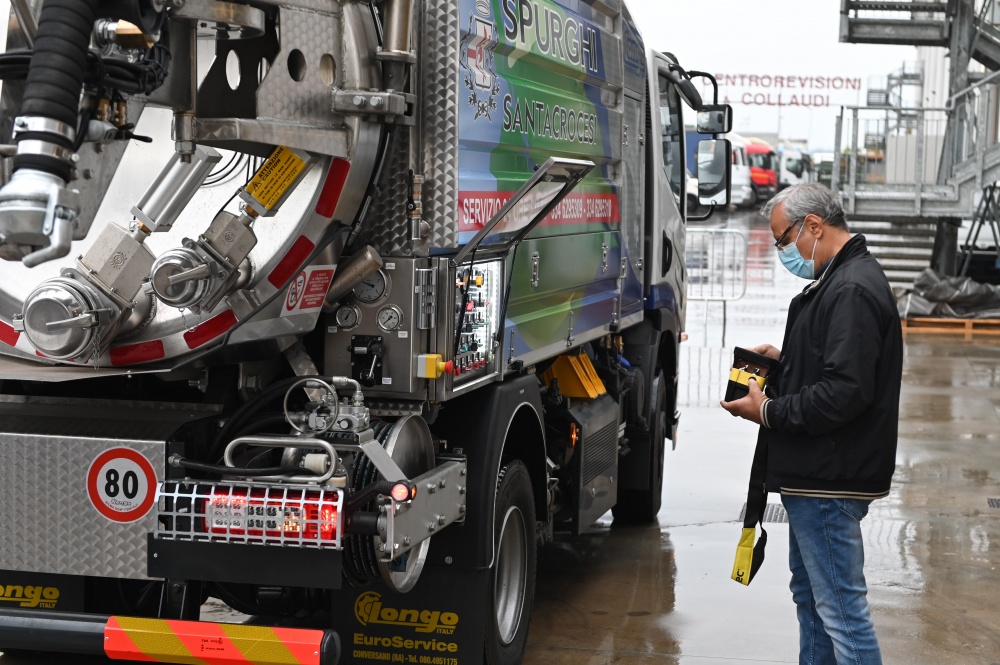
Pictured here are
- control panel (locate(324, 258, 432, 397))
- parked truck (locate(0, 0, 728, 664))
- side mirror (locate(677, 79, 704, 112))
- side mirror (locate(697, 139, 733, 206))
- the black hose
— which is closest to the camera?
parked truck (locate(0, 0, 728, 664))

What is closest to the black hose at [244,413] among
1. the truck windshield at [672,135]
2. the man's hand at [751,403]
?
the man's hand at [751,403]

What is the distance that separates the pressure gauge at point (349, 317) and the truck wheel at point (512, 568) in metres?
1.03

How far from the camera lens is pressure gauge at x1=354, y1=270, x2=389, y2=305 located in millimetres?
4324

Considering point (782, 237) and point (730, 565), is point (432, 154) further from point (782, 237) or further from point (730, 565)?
point (730, 565)

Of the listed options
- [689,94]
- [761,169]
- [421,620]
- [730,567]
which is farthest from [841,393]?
[761,169]

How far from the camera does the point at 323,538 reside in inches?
151

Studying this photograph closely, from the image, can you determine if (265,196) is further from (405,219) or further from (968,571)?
(968,571)

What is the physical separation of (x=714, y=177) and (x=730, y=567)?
3.47m

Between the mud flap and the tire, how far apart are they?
135 inches

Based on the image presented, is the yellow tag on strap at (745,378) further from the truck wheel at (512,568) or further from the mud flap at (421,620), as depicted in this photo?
the mud flap at (421,620)

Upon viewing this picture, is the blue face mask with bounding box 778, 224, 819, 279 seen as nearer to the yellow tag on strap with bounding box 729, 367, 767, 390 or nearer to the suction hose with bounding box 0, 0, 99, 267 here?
the yellow tag on strap with bounding box 729, 367, 767, 390

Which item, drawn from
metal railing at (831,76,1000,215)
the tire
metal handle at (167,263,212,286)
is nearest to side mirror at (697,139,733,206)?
the tire

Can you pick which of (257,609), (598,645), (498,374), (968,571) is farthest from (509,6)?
(968,571)

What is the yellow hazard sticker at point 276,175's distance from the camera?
394cm
